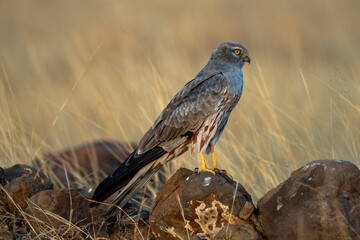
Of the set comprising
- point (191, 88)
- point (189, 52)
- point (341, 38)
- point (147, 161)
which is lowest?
point (341, 38)

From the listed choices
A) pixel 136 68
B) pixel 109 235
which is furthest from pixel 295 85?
pixel 109 235

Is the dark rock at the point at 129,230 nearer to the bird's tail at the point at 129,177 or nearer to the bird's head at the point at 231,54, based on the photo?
the bird's tail at the point at 129,177

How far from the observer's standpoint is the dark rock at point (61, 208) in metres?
A: 4.49

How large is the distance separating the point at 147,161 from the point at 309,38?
8.88 meters

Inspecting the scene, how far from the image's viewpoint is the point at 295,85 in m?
9.66

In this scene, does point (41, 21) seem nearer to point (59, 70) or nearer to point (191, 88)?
point (59, 70)

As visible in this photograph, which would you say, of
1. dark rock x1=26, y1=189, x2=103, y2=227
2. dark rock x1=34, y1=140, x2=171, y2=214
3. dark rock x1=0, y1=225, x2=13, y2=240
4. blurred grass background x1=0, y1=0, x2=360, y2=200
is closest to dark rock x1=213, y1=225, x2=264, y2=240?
dark rock x1=26, y1=189, x2=103, y2=227

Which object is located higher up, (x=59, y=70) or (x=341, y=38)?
(x=59, y=70)

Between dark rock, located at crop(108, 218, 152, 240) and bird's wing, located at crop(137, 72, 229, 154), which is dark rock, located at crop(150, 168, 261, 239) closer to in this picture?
dark rock, located at crop(108, 218, 152, 240)

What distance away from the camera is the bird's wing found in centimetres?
497

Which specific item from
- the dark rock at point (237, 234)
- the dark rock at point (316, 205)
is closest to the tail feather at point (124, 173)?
the dark rock at point (237, 234)

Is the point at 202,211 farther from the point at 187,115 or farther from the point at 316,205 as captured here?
the point at 187,115

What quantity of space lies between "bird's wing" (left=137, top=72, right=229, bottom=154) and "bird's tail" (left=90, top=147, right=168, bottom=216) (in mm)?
108

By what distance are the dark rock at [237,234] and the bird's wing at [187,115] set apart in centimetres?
126
